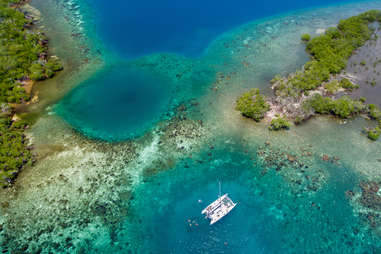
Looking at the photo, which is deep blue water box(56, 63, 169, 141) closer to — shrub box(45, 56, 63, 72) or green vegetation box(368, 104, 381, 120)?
shrub box(45, 56, 63, 72)

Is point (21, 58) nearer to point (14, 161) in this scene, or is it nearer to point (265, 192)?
point (14, 161)

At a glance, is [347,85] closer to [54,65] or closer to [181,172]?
[181,172]

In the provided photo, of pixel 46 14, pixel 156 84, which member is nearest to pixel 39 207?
pixel 156 84

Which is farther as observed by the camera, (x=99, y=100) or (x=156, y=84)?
(x=156, y=84)

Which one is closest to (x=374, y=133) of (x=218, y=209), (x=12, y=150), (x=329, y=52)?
(x=329, y=52)

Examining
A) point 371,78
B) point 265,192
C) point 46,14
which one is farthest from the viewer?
point 46,14

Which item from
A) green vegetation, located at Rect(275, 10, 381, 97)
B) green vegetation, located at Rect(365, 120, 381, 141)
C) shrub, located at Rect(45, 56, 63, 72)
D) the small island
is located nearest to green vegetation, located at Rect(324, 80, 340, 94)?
the small island

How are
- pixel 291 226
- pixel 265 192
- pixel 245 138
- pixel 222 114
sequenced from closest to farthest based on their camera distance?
pixel 291 226 → pixel 265 192 → pixel 245 138 → pixel 222 114
